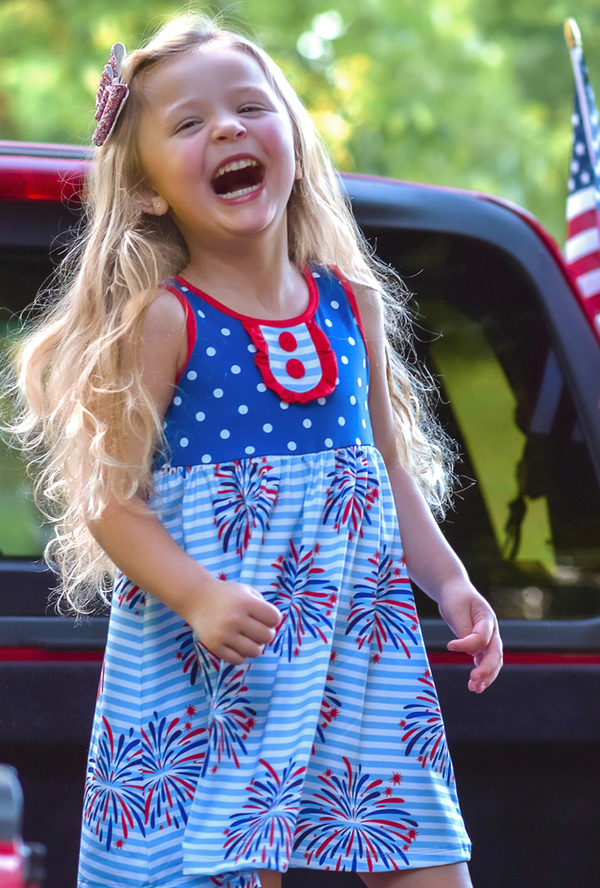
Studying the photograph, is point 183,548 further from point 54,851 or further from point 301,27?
point 301,27

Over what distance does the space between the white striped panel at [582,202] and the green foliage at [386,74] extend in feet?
18.0

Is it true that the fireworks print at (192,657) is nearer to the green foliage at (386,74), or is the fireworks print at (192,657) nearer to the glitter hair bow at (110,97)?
the glitter hair bow at (110,97)

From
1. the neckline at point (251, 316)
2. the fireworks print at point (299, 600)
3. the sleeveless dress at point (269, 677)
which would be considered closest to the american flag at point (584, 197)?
the neckline at point (251, 316)

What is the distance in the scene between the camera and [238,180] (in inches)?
67.1

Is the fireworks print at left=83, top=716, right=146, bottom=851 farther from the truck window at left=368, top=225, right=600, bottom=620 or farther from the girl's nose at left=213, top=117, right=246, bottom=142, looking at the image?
the girl's nose at left=213, top=117, right=246, bottom=142

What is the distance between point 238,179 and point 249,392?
33 centimetres

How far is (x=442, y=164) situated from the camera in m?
8.81

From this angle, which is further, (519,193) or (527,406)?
(519,193)

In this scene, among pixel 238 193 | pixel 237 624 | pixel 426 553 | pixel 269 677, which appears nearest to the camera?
pixel 237 624

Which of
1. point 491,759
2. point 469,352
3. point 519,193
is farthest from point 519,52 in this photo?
point 491,759

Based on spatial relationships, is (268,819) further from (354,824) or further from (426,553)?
(426,553)

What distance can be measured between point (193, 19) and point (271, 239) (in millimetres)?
421

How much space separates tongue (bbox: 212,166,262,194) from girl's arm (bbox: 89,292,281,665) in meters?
0.19

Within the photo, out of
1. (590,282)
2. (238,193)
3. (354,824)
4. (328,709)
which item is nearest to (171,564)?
(328,709)
